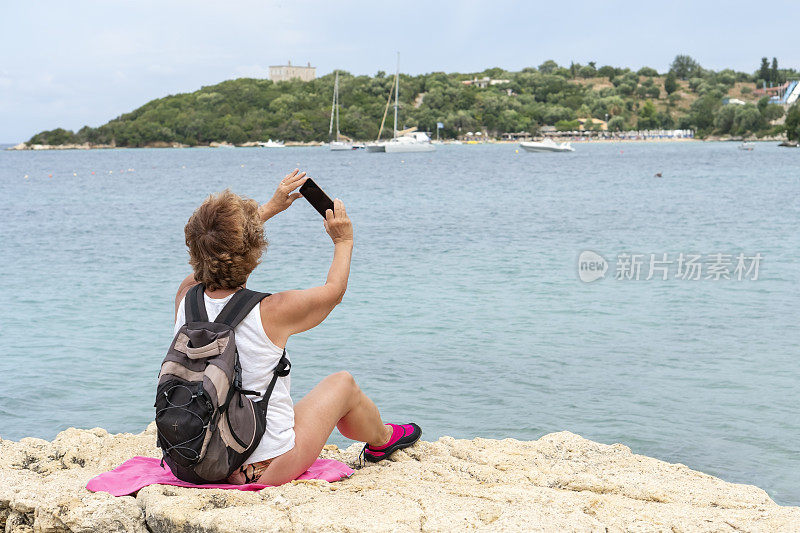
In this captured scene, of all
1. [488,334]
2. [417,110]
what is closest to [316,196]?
[488,334]

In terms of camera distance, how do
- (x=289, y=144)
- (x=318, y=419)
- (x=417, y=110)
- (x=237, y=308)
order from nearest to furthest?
(x=237, y=308), (x=318, y=419), (x=289, y=144), (x=417, y=110)

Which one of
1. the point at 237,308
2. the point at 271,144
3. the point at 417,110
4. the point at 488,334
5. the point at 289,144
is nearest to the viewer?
the point at 237,308

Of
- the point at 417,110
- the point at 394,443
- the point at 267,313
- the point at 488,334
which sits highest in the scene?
the point at 417,110

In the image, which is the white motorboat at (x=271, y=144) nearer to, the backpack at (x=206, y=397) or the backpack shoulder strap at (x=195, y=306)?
the backpack shoulder strap at (x=195, y=306)

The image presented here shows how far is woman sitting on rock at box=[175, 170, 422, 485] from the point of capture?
2922mm

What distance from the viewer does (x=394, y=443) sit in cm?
402

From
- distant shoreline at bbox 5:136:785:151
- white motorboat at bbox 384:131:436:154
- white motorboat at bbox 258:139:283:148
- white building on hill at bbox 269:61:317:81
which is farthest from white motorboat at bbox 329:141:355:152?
white building on hill at bbox 269:61:317:81

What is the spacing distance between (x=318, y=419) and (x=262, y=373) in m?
0.42

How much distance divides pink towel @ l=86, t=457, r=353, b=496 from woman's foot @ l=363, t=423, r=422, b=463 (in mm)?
298

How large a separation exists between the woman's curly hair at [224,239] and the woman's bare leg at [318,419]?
0.67m

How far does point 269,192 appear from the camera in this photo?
122 ft

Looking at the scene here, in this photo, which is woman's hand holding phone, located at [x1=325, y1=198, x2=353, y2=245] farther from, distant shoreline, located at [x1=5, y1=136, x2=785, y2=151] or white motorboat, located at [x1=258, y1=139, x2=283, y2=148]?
distant shoreline, located at [x1=5, y1=136, x2=785, y2=151]

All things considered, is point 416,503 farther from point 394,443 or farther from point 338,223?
point 338,223

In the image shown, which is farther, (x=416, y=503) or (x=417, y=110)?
(x=417, y=110)
